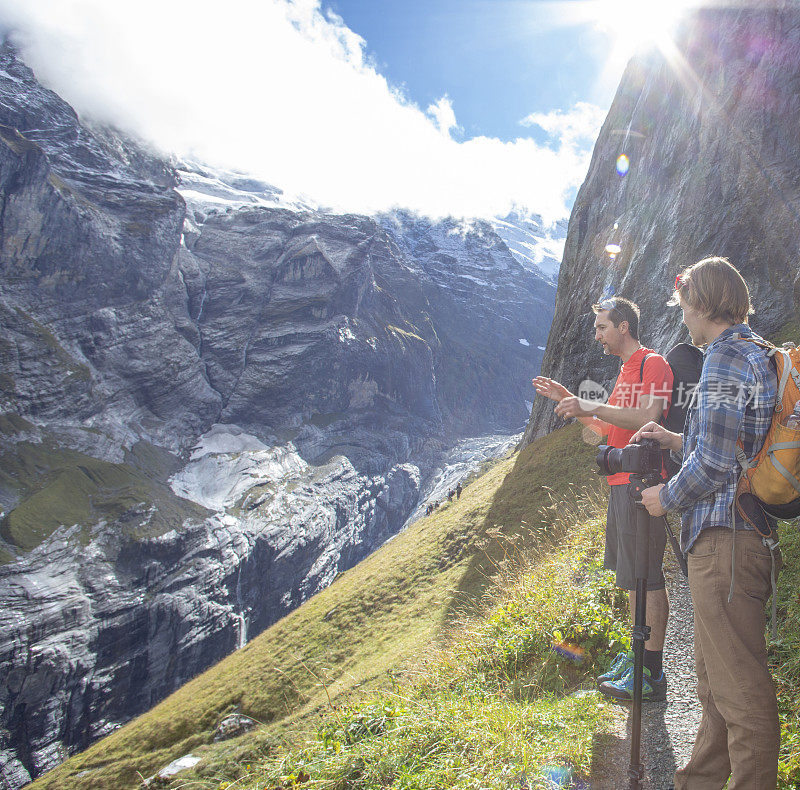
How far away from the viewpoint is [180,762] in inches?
390

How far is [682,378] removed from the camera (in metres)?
3.99

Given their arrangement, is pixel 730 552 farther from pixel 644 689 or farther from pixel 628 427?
pixel 644 689

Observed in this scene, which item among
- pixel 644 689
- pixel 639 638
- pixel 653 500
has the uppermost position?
pixel 653 500

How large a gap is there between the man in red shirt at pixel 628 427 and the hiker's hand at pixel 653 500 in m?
1.06

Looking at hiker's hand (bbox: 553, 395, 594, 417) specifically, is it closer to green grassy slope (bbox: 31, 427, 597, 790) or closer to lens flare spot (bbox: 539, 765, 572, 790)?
lens flare spot (bbox: 539, 765, 572, 790)

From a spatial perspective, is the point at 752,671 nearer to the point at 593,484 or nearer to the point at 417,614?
the point at 417,614

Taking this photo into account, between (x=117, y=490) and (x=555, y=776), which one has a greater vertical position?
(x=555, y=776)

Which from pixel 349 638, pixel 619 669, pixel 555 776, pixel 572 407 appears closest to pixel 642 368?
pixel 572 407

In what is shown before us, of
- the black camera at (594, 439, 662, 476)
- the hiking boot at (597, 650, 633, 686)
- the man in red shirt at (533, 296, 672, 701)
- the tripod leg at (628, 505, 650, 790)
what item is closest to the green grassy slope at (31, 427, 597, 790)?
the hiking boot at (597, 650, 633, 686)

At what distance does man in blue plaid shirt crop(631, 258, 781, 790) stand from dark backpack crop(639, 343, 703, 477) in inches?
31.0

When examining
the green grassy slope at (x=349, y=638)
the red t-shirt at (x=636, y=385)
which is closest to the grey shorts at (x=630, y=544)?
the red t-shirt at (x=636, y=385)

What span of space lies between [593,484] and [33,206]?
216 metres

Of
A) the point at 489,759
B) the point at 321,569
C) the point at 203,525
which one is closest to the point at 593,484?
the point at 489,759

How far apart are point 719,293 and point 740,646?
2165 mm
